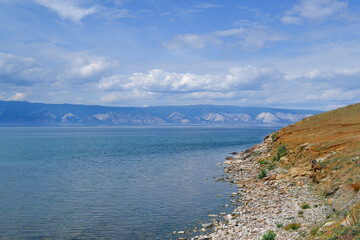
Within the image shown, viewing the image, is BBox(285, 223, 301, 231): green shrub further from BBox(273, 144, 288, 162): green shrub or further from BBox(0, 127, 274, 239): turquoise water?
BBox(273, 144, 288, 162): green shrub

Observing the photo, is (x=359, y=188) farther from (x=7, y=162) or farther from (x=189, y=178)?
(x=7, y=162)

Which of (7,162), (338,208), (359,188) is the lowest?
(7,162)

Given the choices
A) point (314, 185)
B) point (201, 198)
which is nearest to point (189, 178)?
point (201, 198)

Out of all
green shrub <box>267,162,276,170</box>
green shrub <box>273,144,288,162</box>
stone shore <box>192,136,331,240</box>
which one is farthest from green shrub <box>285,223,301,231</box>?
green shrub <box>273,144,288,162</box>

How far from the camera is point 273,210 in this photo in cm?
2722

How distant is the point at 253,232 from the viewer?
862 inches

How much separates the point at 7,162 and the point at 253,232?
69212 mm

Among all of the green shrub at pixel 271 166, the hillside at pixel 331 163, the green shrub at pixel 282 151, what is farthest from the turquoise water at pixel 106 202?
the green shrub at pixel 282 151

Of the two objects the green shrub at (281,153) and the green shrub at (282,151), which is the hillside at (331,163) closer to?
the green shrub at (281,153)

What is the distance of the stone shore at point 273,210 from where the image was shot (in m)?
21.7

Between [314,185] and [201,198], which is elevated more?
[314,185]

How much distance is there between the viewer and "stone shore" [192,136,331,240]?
71.1 ft

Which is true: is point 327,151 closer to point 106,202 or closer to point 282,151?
point 282,151

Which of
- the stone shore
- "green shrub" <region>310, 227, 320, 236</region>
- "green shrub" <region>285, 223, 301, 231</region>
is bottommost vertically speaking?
the stone shore
